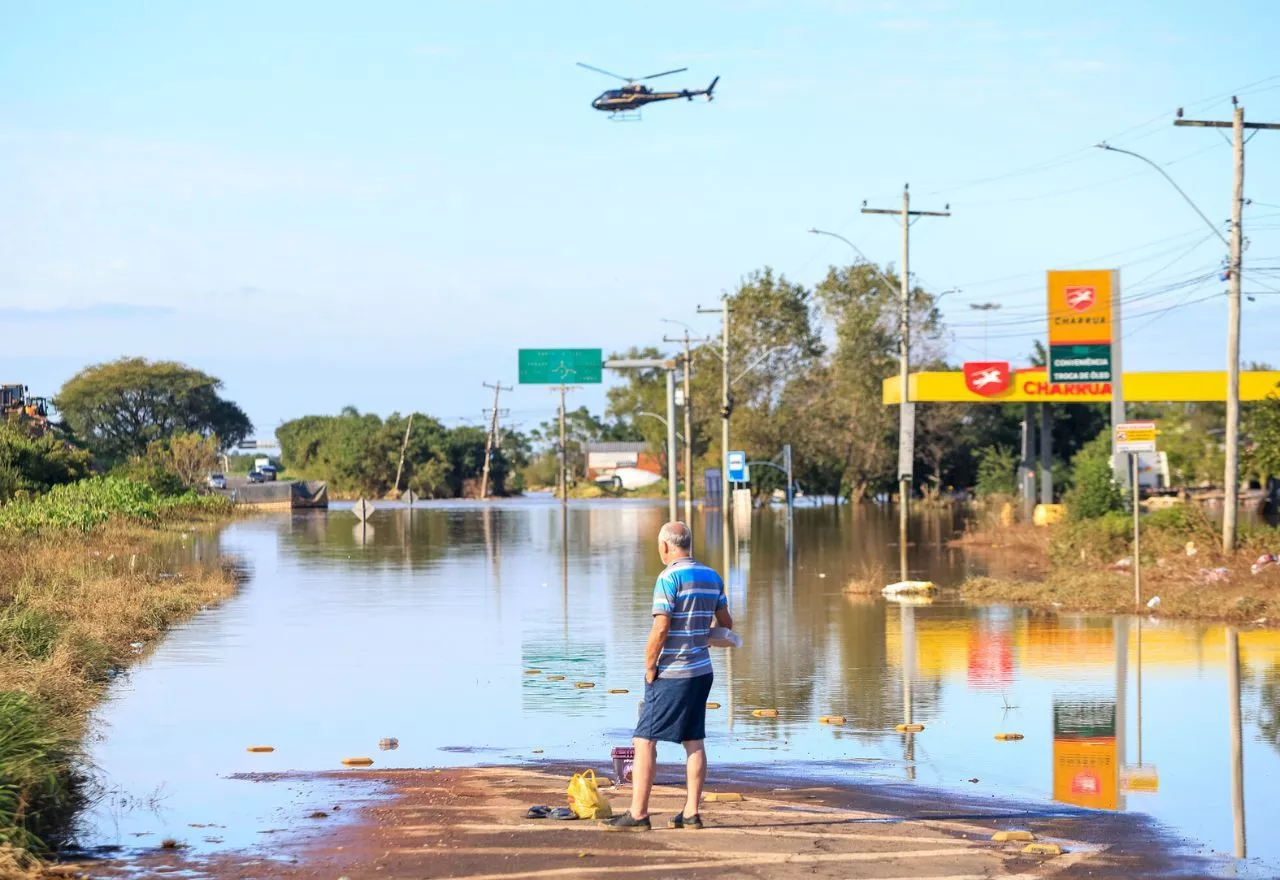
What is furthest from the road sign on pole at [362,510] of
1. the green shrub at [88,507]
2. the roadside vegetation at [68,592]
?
the green shrub at [88,507]

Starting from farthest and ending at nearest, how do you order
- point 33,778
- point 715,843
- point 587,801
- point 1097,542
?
A: point 1097,542 < point 587,801 < point 33,778 < point 715,843

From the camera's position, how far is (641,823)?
31.2 ft

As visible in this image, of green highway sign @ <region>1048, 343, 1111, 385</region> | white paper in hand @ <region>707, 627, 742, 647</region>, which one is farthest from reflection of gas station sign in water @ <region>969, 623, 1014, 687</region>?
green highway sign @ <region>1048, 343, 1111, 385</region>

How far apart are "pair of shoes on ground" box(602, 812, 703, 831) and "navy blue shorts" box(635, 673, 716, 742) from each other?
0.46m

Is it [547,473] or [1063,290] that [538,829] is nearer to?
[1063,290]

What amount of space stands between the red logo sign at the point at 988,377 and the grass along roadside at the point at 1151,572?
20.4m

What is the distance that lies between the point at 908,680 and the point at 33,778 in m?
9.91

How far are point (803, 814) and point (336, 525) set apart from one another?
167 ft

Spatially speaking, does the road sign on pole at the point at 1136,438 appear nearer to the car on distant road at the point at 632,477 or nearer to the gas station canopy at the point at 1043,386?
the gas station canopy at the point at 1043,386

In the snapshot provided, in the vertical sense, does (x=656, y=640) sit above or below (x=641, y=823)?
above

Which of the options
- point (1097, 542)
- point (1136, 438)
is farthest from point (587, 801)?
point (1097, 542)

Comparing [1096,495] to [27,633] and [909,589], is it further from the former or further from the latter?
[27,633]

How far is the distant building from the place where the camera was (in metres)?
148

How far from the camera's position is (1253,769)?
474 inches
